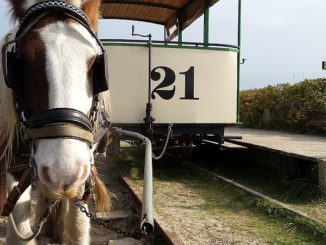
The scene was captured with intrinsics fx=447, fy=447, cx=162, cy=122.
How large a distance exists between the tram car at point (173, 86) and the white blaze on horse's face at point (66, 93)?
4.45 metres

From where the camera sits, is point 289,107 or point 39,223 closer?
point 39,223

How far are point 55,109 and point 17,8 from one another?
78cm

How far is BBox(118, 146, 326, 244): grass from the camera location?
167 inches

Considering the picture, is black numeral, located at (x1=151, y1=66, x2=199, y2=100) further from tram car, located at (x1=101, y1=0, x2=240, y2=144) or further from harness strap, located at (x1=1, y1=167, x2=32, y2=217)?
harness strap, located at (x1=1, y1=167, x2=32, y2=217)

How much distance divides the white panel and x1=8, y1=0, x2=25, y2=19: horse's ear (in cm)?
417

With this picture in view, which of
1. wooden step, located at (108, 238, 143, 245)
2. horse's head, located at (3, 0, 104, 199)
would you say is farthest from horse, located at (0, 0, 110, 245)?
wooden step, located at (108, 238, 143, 245)

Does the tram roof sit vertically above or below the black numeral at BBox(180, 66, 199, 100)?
above

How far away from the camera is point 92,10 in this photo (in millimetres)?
2535

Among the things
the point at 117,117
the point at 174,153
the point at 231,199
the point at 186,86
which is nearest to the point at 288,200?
the point at 231,199

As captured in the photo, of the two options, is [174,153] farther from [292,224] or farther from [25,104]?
[25,104]

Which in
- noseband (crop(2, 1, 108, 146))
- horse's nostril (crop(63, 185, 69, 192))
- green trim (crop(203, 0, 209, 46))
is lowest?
horse's nostril (crop(63, 185, 69, 192))

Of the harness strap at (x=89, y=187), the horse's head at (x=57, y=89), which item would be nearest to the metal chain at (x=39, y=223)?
the harness strap at (x=89, y=187)

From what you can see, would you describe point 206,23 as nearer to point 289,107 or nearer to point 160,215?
point 160,215

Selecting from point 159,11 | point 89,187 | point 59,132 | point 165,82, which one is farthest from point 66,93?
point 159,11
